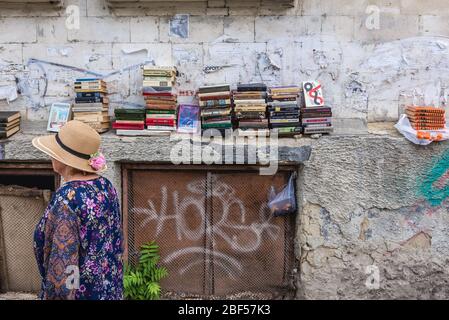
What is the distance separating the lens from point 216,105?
4.02 metres

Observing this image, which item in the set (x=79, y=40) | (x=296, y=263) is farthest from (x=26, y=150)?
(x=296, y=263)

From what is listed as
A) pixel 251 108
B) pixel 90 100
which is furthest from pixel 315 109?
pixel 90 100

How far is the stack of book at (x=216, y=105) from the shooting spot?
400 cm

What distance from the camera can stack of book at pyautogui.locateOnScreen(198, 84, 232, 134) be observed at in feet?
13.1

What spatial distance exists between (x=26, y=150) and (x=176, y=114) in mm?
1409

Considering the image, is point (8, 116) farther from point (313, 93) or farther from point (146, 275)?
point (313, 93)

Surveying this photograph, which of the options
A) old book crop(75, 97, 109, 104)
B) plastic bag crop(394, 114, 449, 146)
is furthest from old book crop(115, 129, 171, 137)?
plastic bag crop(394, 114, 449, 146)

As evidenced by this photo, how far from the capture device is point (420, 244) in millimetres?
4090

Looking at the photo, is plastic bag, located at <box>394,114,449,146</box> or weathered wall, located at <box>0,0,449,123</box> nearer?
plastic bag, located at <box>394,114,449,146</box>

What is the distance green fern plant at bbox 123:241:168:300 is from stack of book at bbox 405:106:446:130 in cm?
262

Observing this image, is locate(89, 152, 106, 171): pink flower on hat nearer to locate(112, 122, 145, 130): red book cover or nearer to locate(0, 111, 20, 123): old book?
locate(112, 122, 145, 130): red book cover

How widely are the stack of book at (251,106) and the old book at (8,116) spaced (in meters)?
2.04

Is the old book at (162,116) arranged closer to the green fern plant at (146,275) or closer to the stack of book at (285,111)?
the stack of book at (285,111)

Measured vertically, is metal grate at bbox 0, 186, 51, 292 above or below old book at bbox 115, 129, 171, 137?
below
